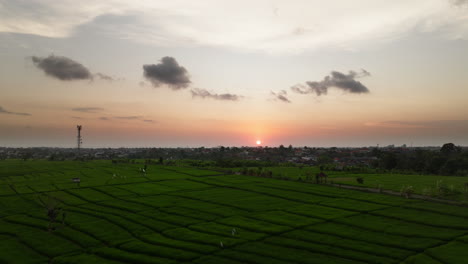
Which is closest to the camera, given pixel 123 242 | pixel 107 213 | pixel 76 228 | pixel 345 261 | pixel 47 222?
pixel 345 261

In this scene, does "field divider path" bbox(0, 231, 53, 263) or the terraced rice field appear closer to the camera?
the terraced rice field

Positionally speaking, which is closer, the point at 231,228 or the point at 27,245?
the point at 27,245

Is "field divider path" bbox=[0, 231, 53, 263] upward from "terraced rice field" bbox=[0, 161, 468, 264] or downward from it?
downward

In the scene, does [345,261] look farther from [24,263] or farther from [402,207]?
[24,263]

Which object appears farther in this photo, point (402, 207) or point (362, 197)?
point (362, 197)

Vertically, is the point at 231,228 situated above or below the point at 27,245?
above

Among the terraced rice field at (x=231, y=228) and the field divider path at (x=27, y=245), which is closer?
the terraced rice field at (x=231, y=228)

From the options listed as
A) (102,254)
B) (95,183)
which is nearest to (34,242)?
(102,254)

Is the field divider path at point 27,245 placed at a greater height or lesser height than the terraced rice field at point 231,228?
lesser
